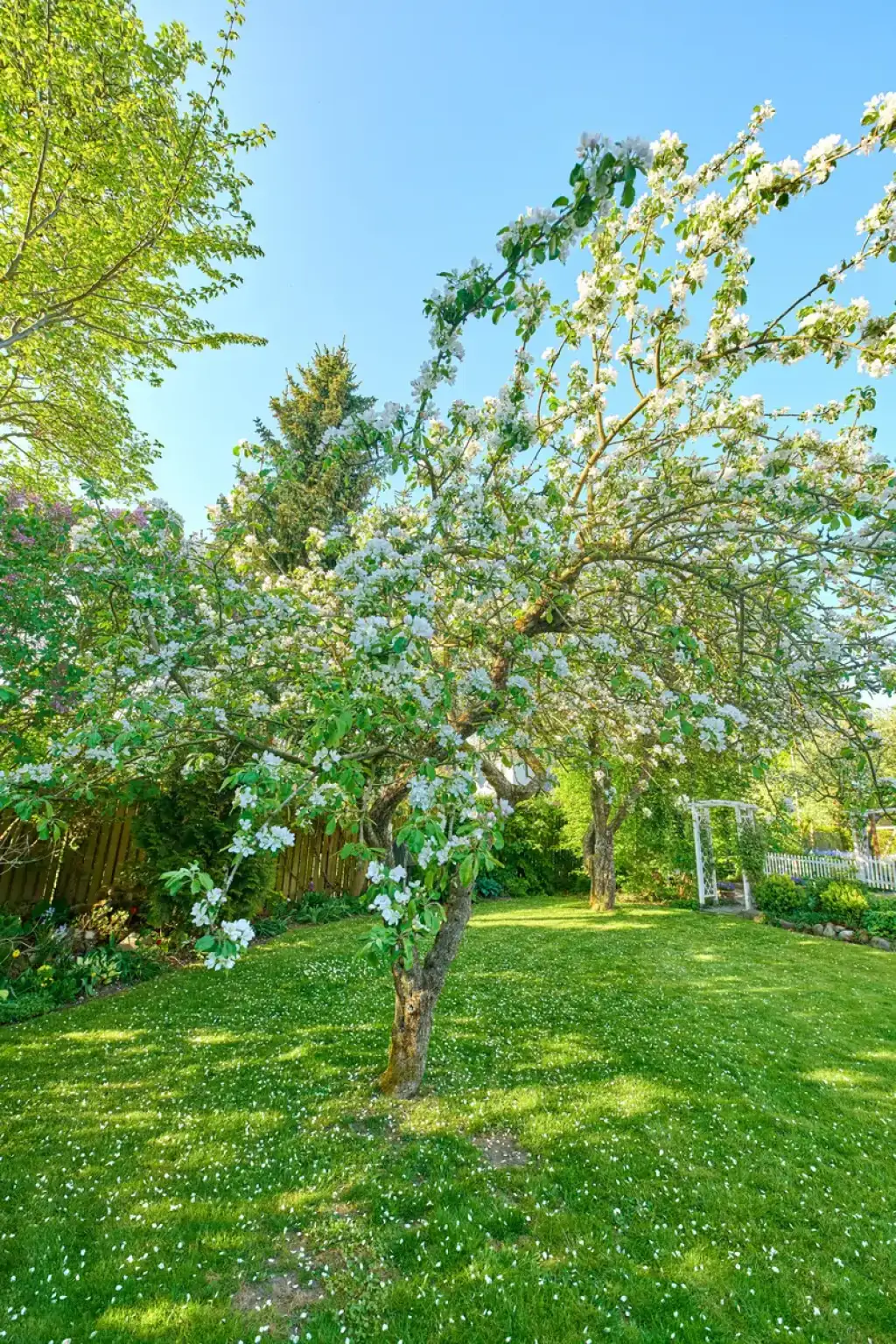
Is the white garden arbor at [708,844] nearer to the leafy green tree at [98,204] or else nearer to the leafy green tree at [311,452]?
the leafy green tree at [311,452]

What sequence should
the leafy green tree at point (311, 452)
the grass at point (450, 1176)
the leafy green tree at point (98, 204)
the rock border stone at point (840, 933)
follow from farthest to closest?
1. the leafy green tree at point (311, 452)
2. the rock border stone at point (840, 933)
3. the leafy green tree at point (98, 204)
4. the grass at point (450, 1176)

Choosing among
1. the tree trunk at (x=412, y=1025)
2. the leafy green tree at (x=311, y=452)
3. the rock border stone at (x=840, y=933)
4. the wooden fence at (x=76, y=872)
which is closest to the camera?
the tree trunk at (x=412, y=1025)

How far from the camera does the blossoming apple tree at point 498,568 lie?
2564 millimetres

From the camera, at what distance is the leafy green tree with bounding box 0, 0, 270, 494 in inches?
250

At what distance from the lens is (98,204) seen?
7.47m

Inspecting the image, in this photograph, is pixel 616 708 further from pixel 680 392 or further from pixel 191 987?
pixel 191 987

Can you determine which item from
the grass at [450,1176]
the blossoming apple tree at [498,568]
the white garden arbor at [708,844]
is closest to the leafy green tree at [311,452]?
the blossoming apple tree at [498,568]

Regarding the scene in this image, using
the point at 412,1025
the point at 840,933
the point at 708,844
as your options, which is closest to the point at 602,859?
the point at 708,844

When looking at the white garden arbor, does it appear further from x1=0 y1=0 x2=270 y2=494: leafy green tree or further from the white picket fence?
x1=0 y1=0 x2=270 y2=494: leafy green tree

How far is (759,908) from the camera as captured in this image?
14.4 metres

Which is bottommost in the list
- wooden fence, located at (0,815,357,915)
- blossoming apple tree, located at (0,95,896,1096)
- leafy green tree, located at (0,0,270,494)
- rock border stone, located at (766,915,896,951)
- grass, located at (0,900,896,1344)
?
grass, located at (0,900,896,1344)

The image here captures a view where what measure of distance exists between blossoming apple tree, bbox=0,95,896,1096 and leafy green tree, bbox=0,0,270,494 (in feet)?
18.3

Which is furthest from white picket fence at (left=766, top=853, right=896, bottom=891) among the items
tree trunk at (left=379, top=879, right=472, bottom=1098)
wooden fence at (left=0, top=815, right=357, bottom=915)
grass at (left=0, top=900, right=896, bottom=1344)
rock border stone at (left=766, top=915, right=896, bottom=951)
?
tree trunk at (left=379, top=879, right=472, bottom=1098)

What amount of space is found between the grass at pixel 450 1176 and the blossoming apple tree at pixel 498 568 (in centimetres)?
104
